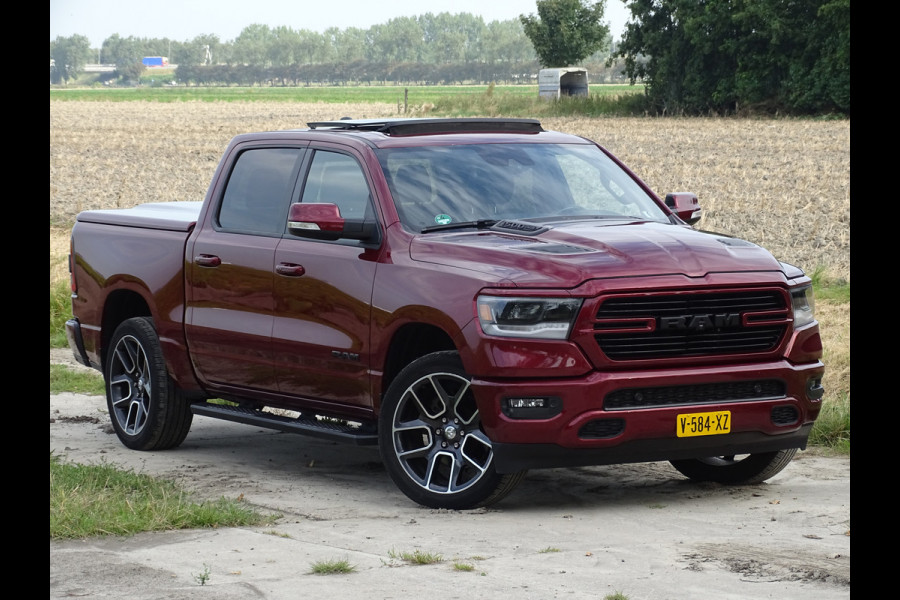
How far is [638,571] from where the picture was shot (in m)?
6.06

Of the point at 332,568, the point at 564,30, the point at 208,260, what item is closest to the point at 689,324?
the point at 332,568

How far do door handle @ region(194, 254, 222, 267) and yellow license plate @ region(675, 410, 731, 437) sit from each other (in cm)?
322

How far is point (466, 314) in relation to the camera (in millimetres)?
7309

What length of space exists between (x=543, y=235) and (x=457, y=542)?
1852mm

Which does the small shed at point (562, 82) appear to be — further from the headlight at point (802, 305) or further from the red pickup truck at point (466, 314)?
the headlight at point (802, 305)

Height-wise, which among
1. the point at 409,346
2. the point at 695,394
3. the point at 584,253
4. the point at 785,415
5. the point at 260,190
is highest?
the point at 260,190

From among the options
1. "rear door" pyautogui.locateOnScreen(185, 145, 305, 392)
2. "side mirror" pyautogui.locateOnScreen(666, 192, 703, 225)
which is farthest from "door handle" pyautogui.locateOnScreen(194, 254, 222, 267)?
"side mirror" pyautogui.locateOnScreen(666, 192, 703, 225)

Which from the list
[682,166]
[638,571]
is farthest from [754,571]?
[682,166]

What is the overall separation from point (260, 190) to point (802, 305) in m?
3.35

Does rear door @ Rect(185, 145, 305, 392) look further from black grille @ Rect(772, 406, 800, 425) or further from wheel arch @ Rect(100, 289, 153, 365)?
black grille @ Rect(772, 406, 800, 425)

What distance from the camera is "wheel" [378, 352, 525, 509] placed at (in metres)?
7.49

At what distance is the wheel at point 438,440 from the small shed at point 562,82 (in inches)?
2332

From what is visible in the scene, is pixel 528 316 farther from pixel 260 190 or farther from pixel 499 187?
pixel 260 190
